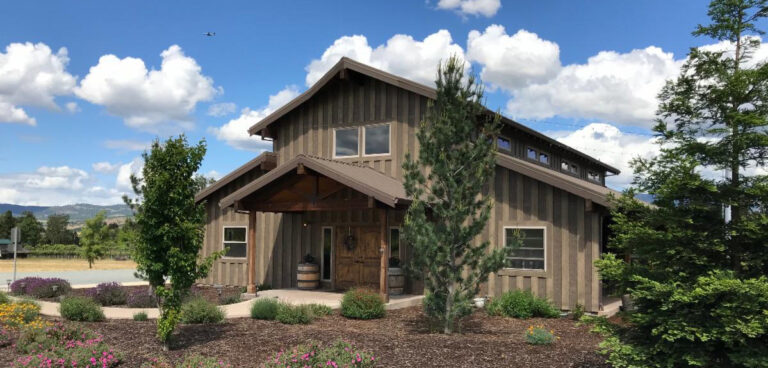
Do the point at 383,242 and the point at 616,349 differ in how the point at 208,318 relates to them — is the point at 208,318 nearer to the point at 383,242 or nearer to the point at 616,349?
the point at 383,242

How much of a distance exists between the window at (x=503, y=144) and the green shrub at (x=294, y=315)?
8.31m

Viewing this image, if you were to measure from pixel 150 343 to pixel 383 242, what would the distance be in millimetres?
6290

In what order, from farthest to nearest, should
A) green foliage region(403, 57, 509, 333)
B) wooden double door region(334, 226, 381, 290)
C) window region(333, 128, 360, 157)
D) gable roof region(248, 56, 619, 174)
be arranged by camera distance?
window region(333, 128, 360, 157), wooden double door region(334, 226, 381, 290), gable roof region(248, 56, 619, 174), green foliage region(403, 57, 509, 333)

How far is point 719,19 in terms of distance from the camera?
23.9 feet

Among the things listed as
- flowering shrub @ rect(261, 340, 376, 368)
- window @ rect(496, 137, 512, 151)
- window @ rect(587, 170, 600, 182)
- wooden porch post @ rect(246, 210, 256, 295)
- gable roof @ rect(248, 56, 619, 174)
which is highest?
gable roof @ rect(248, 56, 619, 174)

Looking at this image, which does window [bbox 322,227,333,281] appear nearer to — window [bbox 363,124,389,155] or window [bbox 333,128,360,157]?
window [bbox 333,128,360,157]

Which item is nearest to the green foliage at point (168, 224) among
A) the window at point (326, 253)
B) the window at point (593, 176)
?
the window at point (326, 253)

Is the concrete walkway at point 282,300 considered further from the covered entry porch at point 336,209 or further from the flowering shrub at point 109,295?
the flowering shrub at point 109,295

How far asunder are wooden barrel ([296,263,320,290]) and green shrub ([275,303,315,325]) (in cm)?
476

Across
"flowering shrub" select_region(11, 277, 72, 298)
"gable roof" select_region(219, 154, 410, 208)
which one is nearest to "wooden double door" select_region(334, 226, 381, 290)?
"gable roof" select_region(219, 154, 410, 208)

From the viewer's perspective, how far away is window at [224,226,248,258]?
64.8 feet

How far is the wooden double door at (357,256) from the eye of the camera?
17.3 m

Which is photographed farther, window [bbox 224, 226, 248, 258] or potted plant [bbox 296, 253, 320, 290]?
window [bbox 224, 226, 248, 258]

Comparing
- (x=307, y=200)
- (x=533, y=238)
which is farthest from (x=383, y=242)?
(x=533, y=238)
